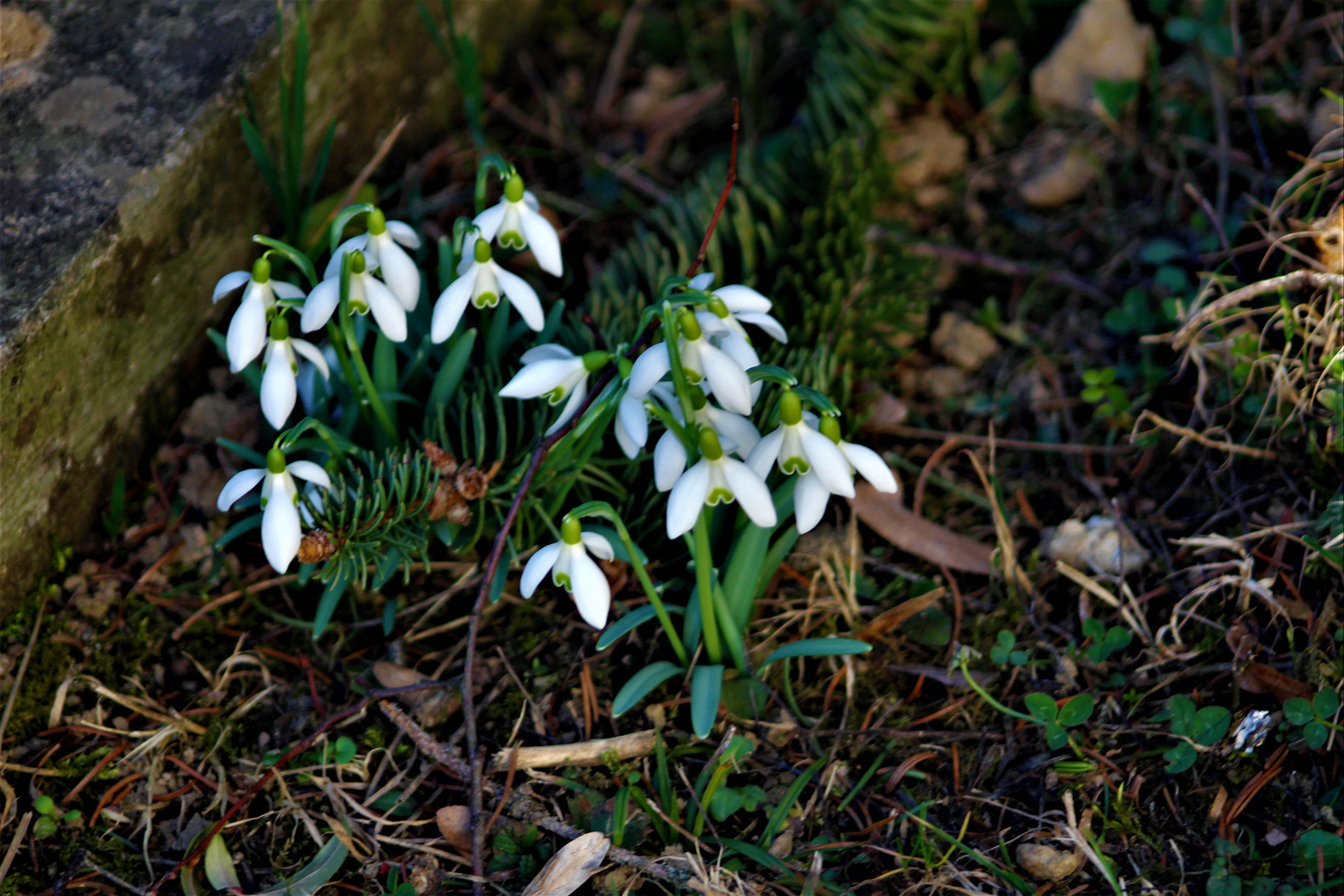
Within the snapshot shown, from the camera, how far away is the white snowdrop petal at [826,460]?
4.58ft

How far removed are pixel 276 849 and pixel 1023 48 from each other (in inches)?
96.0

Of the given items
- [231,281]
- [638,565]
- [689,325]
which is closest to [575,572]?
[638,565]

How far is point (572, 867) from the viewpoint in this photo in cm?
155

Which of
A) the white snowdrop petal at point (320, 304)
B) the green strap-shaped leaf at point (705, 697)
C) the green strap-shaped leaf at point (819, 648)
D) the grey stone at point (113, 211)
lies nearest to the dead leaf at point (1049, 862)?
the green strap-shaped leaf at point (819, 648)

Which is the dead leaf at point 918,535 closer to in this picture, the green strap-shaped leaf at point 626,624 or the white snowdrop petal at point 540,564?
the green strap-shaped leaf at point 626,624

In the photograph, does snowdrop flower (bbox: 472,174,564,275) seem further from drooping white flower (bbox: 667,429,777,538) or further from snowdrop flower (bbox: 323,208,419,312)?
drooping white flower (bbox: 667,429,777,538)

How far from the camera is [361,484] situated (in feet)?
5.43

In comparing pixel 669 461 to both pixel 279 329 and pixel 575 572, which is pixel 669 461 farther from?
pixel 279 329

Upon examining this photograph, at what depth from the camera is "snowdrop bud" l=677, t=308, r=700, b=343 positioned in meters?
1.39

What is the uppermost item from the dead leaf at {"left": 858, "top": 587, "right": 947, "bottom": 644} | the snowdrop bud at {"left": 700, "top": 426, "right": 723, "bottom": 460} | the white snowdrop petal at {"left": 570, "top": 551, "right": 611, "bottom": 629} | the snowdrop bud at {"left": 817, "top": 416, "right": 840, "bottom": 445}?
the snowdrop bud at {"left": 700, "top": 426, "right": 723, "bottom": 460}

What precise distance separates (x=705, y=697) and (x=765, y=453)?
441 millimetres

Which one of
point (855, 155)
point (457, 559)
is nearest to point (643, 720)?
point (457, 559)

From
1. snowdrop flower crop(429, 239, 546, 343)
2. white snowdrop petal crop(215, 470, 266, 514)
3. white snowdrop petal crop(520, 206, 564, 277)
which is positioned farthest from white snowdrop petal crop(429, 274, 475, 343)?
white snowdrop petal crop(215, 470, 266, 514)

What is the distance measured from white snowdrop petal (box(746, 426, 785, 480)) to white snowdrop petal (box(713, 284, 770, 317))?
240 mm
